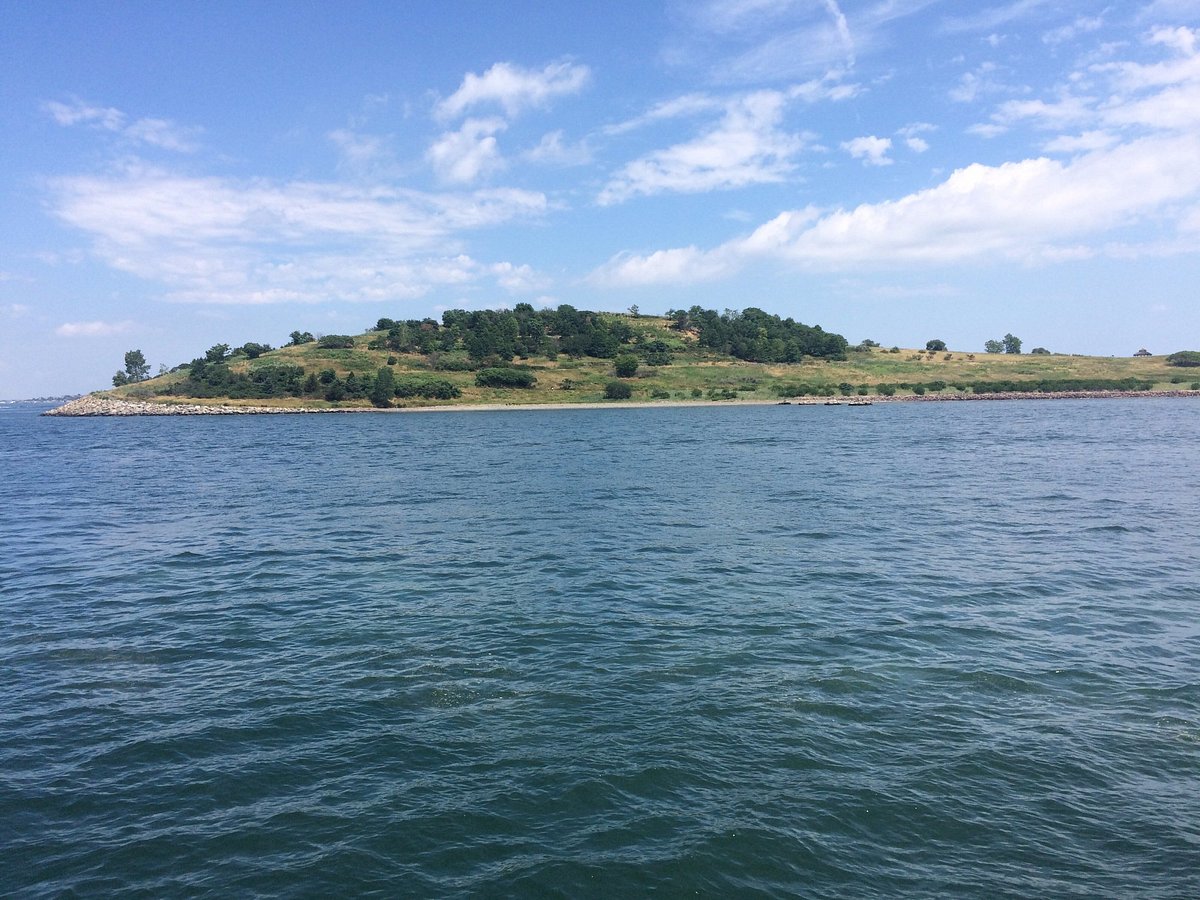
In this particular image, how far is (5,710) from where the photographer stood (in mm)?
13578

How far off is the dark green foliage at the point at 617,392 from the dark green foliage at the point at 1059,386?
77.3 metres

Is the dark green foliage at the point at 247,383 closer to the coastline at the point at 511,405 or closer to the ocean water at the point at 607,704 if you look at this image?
the coastline at the point at 511,405

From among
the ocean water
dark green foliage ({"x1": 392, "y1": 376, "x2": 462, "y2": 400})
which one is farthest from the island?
the ocean water

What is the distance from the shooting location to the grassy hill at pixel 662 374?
152 m

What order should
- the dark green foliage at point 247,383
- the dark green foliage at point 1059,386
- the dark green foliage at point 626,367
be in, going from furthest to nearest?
the dark green foliage at point 626,367 → the dark green foliage at point 1059,386 → the dark green foliage at point 247,383

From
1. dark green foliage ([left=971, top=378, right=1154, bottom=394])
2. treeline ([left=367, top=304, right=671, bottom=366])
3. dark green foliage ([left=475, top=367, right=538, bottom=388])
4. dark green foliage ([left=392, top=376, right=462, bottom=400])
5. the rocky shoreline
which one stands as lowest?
dark green foliage ([left=971, top=378, right=1154, bottom=394])

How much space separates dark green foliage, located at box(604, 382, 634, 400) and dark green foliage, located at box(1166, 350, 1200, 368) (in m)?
135

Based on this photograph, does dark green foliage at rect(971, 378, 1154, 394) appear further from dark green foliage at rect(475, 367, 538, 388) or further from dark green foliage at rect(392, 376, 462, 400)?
dark green foliage at rect(392, 376, 462, 400)

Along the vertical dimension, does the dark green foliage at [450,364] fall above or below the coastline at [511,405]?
above

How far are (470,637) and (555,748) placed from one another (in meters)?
5.72

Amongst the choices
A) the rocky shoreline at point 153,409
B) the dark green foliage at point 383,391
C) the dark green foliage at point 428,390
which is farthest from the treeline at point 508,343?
the rocky shoreline at point 153,409

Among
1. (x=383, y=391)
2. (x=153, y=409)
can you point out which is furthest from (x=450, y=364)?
(x=153, y=409)

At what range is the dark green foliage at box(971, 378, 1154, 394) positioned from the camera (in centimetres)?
15825

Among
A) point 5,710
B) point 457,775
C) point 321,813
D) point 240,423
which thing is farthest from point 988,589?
point 240,423
